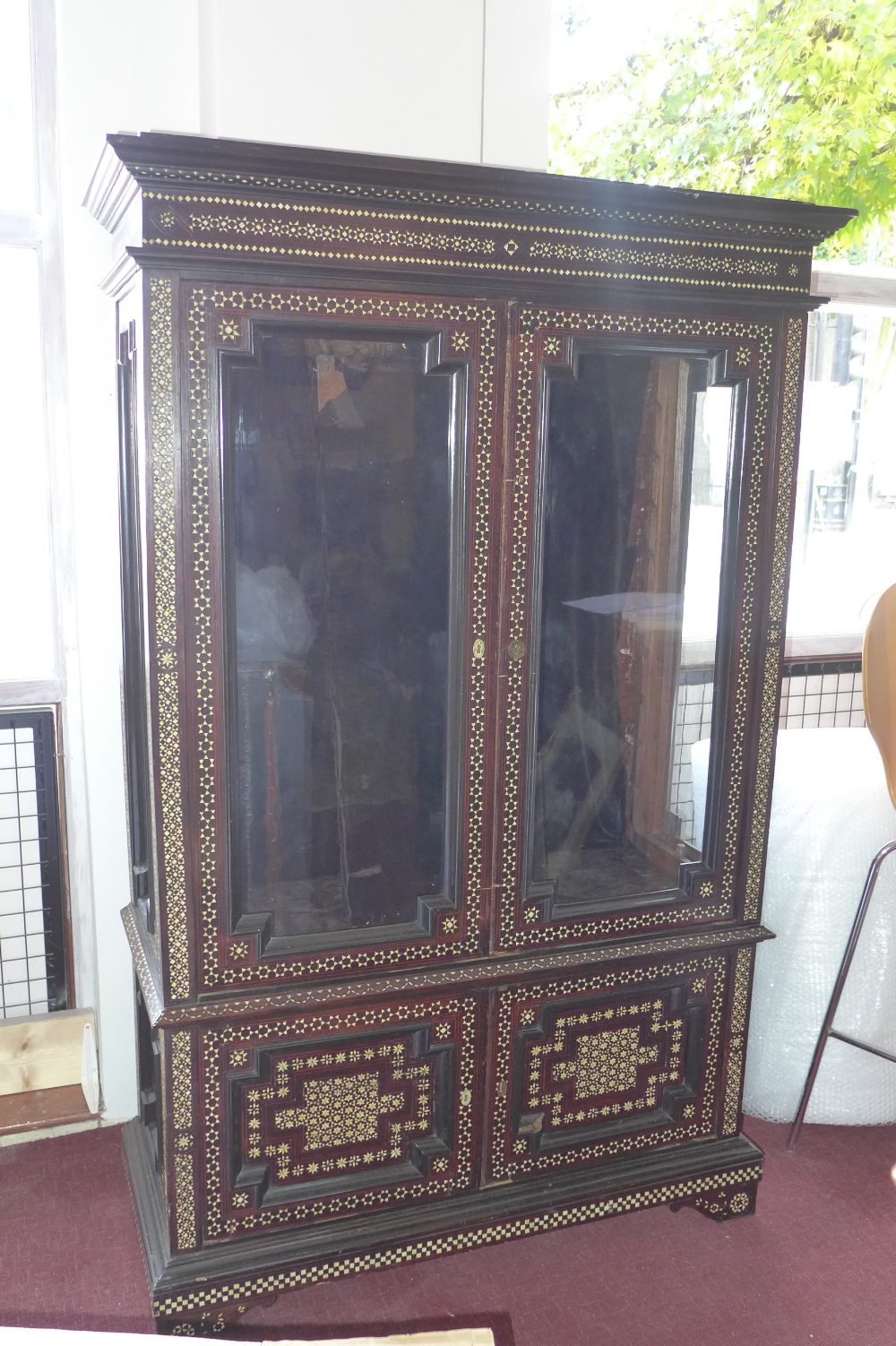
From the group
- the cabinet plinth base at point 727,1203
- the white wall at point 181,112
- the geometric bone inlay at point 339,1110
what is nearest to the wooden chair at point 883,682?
the cabinet plinth base at point 727,1203

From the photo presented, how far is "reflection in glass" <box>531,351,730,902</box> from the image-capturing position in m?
1.90

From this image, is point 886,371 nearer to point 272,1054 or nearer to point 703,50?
point 703,50

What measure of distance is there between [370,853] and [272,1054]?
0.37m

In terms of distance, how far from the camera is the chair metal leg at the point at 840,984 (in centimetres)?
231

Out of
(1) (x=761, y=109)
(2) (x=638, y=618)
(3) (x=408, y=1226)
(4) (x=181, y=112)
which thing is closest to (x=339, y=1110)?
(3) (x=408, y=1226)

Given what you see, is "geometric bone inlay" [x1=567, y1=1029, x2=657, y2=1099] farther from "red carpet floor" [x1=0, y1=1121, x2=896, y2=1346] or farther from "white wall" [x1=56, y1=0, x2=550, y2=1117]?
"white wall" [x1=56, y1=0, x2=550, y2=1117]

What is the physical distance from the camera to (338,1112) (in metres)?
1.93

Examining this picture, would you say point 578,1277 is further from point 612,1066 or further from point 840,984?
point 840,984

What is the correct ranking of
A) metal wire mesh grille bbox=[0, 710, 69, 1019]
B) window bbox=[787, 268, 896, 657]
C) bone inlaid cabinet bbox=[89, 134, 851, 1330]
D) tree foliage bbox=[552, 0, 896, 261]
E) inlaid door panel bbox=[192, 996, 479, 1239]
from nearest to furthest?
bone inlaid cabinet bbox=[89, 134, 851, 1330] → inlaid door panel bbox=[192, 996, 479, 1239] → metal wire mesh grille bbox=[0, 710, 69, 1019] → tree foliage bbox=[552, 0, 896, 261] → window bbox=[787, 268, 896, 657]

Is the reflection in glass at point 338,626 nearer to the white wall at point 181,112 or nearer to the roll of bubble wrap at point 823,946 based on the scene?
the white wall at point 181,112

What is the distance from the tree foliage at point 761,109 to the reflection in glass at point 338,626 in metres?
1.65

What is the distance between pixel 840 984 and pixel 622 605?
101 cm

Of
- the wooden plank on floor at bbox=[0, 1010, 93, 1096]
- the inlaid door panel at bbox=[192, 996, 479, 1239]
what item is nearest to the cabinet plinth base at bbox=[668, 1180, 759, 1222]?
the inlaid door panel at bbox=[192, 996, 479, 1239]

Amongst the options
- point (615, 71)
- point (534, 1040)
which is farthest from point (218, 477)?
point (615, 71)
